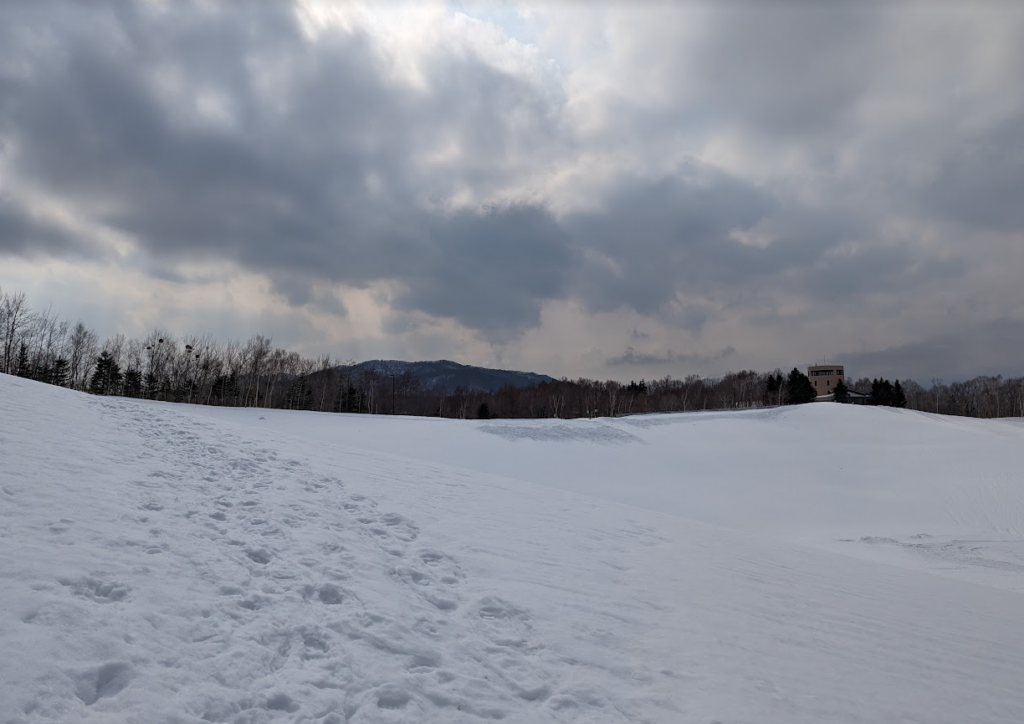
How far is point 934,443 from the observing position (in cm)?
3064

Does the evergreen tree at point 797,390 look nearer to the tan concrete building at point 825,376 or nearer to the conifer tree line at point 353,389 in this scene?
the conifer tree line at point 353,389

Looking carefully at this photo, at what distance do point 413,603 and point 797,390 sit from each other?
8658cm

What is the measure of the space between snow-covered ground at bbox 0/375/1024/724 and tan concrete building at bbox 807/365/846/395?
13799cm

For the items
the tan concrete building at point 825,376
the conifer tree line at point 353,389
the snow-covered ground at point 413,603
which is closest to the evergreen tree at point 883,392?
the conifer tree line at point 353,389

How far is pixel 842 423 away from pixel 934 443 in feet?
23.4

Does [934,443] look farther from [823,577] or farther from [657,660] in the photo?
[657,660]

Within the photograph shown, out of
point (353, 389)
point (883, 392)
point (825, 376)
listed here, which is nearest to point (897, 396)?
point (883, 392)

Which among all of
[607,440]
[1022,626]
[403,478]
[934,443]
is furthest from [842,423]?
[403,478]

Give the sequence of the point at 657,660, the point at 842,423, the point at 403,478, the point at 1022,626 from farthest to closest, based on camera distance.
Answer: the point at 842,423 → the point at 403,478 → the point at 1022,626 → the point at 657,660

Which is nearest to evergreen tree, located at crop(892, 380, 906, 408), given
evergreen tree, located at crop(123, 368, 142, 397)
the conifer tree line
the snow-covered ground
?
the conifer tree line

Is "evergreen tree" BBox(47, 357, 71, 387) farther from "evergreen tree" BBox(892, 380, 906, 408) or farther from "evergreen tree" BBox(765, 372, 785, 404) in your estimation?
"evergreen tree" BBox(892, 380, 906, 408)

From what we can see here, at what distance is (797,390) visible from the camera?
255 feet

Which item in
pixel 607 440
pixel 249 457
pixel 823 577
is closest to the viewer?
pixel 823 577

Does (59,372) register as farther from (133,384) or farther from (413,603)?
(413,603)
